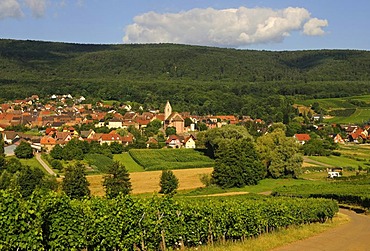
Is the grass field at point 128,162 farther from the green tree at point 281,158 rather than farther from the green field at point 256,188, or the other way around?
the green tree at point 281,158

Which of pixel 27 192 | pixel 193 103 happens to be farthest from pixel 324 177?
pixel 193 103

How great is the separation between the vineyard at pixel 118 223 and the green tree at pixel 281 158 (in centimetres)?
3955

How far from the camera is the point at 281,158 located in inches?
2530

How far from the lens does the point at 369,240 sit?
24.3m

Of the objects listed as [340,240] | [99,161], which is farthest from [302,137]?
[340,240]

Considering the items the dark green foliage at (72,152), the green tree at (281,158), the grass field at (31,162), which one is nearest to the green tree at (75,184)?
the grass field at (31,162)

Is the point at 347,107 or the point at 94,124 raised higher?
the point at 347,107

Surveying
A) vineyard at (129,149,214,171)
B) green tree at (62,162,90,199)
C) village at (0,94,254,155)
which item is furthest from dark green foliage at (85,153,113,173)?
green tree at (62,162,90,199)

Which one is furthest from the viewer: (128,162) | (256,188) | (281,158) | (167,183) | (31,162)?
(128,162)

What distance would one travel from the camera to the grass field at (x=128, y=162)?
232 feet

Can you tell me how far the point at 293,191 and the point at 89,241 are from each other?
35.7 metres

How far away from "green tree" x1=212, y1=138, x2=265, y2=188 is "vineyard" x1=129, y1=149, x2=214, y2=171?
14.9m

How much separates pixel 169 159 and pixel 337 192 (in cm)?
3707

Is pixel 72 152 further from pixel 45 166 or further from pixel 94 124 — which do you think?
pixel 94 124
